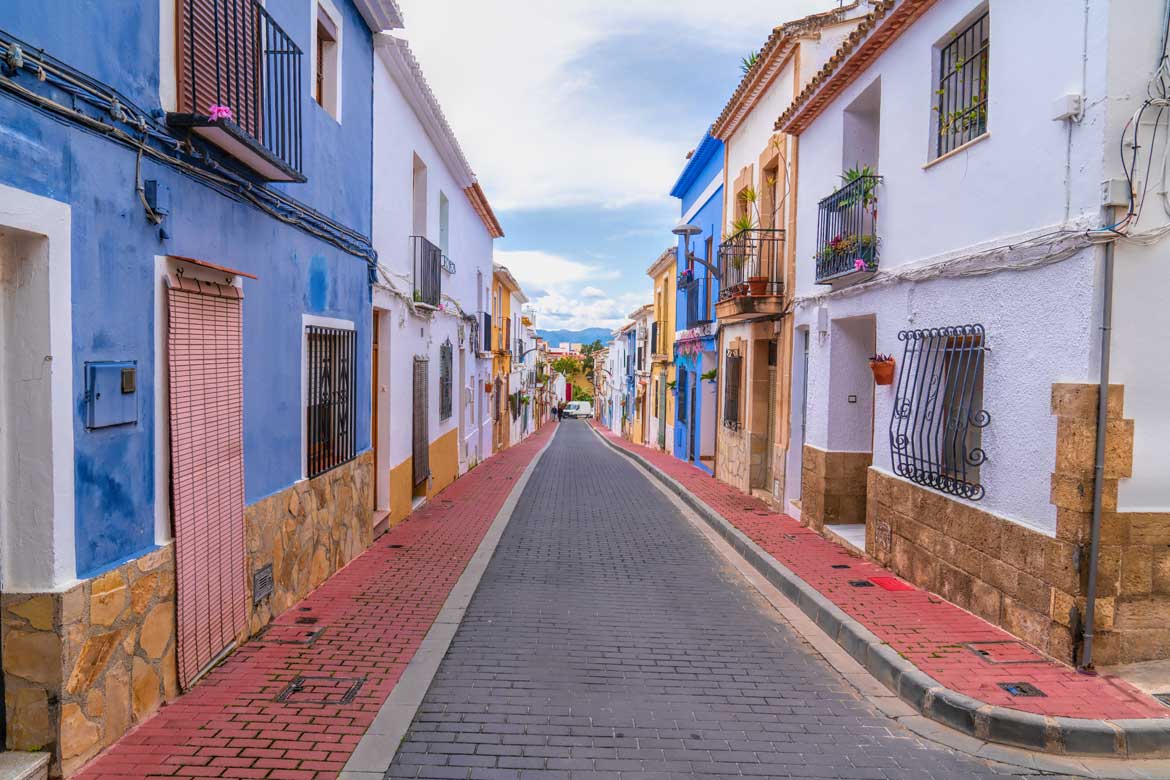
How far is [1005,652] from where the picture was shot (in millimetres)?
5355

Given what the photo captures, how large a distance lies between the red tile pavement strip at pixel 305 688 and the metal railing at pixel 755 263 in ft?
20.9

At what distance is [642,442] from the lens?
33.0 metres

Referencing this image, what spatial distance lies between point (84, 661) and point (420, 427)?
26.8ft

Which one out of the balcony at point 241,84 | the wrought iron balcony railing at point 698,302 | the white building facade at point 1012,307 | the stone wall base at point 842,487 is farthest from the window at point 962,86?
the wrought iron balcony railing at point 698,302

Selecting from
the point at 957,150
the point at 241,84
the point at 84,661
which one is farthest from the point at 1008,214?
the point at 84,661

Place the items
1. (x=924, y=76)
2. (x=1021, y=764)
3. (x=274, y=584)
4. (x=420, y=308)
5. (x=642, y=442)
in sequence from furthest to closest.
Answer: (x=642, y=442) → (x=420, y=308) → (x=924, y=76) → (x=274, y=584) → (x=1021, y=764)

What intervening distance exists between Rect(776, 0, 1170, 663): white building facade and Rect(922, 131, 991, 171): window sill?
30mm

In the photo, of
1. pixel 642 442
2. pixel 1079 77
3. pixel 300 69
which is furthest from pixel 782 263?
pixel 642 442

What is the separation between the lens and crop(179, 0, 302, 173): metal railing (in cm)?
461

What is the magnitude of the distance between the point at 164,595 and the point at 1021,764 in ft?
16.1

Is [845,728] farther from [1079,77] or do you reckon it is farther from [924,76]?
[924,76]

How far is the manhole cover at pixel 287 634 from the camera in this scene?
564 cm

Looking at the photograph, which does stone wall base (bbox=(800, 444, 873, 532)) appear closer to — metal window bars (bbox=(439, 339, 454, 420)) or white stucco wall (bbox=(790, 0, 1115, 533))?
white stucco wall (bbox=(790, 0, 1115, 533))

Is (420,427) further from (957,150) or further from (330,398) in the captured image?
(957,150)
